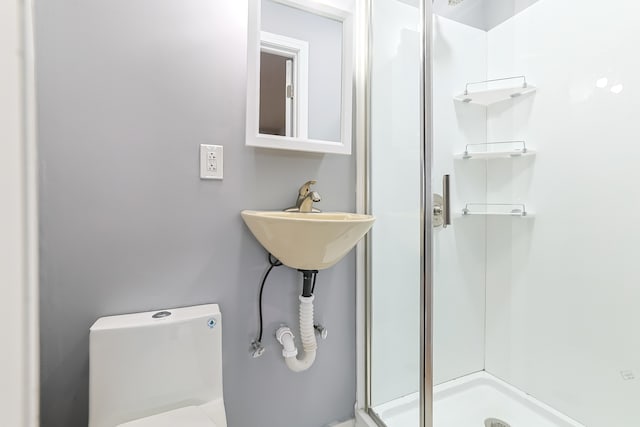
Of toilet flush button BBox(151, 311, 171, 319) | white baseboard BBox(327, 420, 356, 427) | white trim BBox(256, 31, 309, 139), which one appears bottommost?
white baseboard BBox(327, 420, 356, 427)

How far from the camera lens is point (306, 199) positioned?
118 cm

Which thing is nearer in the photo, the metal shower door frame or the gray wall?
the gray wall

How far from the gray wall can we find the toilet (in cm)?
13

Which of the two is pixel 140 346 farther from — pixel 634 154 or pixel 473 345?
pixel 634 154

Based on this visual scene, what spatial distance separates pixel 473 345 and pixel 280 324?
1064 millimetres

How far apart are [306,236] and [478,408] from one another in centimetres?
127

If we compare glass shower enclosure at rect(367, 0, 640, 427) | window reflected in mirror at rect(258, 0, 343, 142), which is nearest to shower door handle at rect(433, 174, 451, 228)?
glass shower enclosure at rect(367, 0, 640, 427)

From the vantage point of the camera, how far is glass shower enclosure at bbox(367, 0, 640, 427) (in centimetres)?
115

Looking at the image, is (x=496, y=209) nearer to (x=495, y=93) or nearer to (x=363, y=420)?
(x=495, y=93)

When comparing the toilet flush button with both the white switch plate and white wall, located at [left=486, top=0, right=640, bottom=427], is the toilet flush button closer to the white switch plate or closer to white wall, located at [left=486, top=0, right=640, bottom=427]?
the white switch plate

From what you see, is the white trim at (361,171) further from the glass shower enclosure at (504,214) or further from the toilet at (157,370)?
the toilet at (157,370)

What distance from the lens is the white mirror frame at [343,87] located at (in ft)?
3.55
